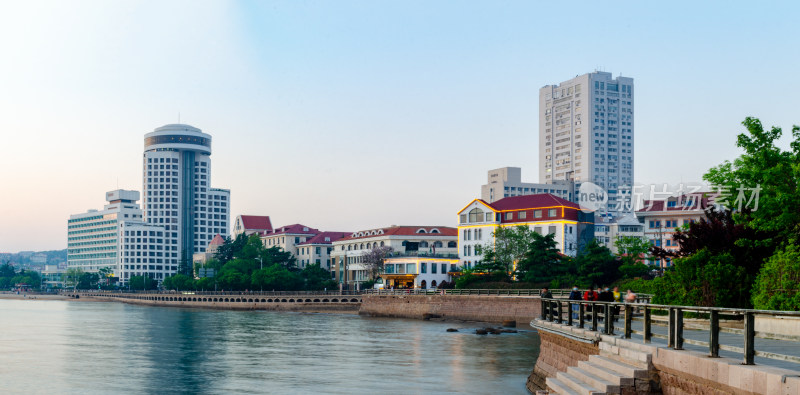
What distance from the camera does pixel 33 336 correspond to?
6862 cm

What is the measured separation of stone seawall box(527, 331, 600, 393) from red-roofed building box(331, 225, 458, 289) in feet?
321

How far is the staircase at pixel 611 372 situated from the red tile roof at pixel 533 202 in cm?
10311

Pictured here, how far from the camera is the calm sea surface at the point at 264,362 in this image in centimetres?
3566

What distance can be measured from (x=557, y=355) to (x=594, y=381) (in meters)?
9.61

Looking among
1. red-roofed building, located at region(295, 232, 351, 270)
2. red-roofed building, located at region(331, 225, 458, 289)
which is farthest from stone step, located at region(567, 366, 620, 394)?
red-roofed building, located at region(295, 232, 351, 270)

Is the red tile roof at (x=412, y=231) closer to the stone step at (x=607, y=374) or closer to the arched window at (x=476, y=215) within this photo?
the arched window at (x=476, y=215)

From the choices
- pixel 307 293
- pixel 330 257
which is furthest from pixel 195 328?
pixel 330 257

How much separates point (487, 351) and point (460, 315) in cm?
4258

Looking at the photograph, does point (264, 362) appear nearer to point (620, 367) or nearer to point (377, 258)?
point (620, 367)

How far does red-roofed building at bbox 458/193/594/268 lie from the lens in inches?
4793

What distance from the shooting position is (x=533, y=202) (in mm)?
126750

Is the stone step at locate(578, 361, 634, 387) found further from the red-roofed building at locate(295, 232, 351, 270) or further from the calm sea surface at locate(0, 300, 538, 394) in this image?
the red-roofed building at locate(295, 232, 351, 270)

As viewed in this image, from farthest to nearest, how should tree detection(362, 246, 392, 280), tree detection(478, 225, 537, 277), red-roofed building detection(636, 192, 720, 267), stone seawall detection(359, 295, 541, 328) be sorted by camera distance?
tree detection(362, 246, 392, 280) < red-roofed building detection(636, 192, 720, 267) < tree detection(478, 225, 537, 277) < stone seawall detection(359, 295, 541, 328)

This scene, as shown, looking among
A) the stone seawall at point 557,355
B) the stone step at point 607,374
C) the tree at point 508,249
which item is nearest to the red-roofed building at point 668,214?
the tree at point 508,249
